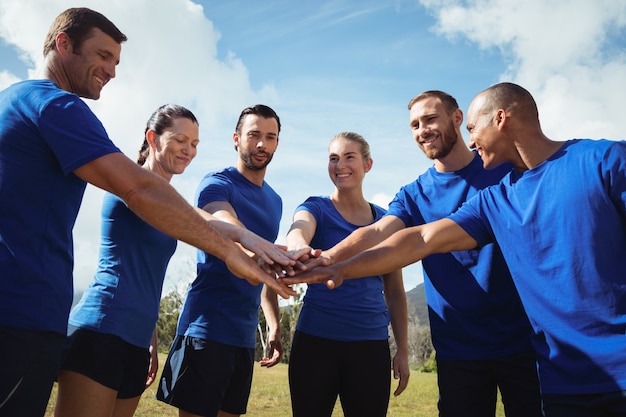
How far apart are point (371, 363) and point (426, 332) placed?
49454 mm

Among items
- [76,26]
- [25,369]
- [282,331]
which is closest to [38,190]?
[25,369]

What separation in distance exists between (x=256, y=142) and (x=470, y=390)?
2.60 m

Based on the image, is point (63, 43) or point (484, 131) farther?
point (484, 131)

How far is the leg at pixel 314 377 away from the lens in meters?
4.68

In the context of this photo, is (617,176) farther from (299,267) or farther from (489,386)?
(299,267)

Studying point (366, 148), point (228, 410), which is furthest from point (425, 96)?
point (228, 410)

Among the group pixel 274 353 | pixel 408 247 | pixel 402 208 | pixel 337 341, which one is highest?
pixel 402 208

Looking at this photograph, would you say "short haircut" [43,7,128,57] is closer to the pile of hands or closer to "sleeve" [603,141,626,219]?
the pile of hands

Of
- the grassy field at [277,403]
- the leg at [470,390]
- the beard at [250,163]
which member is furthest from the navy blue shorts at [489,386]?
the grassy field at [277,403]

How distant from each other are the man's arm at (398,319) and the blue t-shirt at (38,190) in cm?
311

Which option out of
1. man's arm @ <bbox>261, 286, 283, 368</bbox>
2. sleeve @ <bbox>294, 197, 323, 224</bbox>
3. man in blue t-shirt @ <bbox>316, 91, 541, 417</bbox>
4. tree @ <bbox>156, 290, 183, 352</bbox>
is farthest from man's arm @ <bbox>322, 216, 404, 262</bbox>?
tree @ <bbox>156, 290, 183, 352</bbox>

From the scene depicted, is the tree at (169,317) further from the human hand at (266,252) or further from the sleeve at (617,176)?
the sleeve at (617,176)

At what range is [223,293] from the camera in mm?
4594

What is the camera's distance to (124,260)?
13.0 ft
